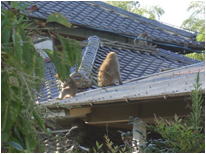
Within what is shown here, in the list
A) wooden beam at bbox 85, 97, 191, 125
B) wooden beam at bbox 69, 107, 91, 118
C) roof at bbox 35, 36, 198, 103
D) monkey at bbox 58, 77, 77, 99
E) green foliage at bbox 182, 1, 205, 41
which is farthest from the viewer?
green foliage at bbox 182, 1, 205, 41

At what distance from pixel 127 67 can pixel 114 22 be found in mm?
3634

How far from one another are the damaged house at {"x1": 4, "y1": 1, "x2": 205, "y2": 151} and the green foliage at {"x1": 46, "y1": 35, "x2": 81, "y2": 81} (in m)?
0.09

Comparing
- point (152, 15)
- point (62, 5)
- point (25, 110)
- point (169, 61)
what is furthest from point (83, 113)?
point (152, 15)

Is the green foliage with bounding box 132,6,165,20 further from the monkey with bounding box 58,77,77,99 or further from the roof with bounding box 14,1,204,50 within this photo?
the monkey with bounding box 58,77,77,99

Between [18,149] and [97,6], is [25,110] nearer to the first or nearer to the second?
[18,149]

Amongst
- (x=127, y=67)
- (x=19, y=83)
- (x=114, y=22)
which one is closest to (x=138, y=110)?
(x=19, y=83)

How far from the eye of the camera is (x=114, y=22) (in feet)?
52.0

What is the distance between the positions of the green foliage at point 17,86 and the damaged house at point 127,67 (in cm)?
23

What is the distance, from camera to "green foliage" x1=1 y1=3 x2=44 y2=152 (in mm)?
2125

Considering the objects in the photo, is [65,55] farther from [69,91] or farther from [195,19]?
[195,19]

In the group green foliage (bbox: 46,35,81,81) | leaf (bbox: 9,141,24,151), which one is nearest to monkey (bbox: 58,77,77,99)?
green foliage (bbox: 46,35,81,81)

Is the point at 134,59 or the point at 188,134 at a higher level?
the point at 134,59

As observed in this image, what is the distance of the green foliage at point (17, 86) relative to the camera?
2125 millimetres

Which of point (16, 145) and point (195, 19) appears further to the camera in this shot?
point (195, 19)
